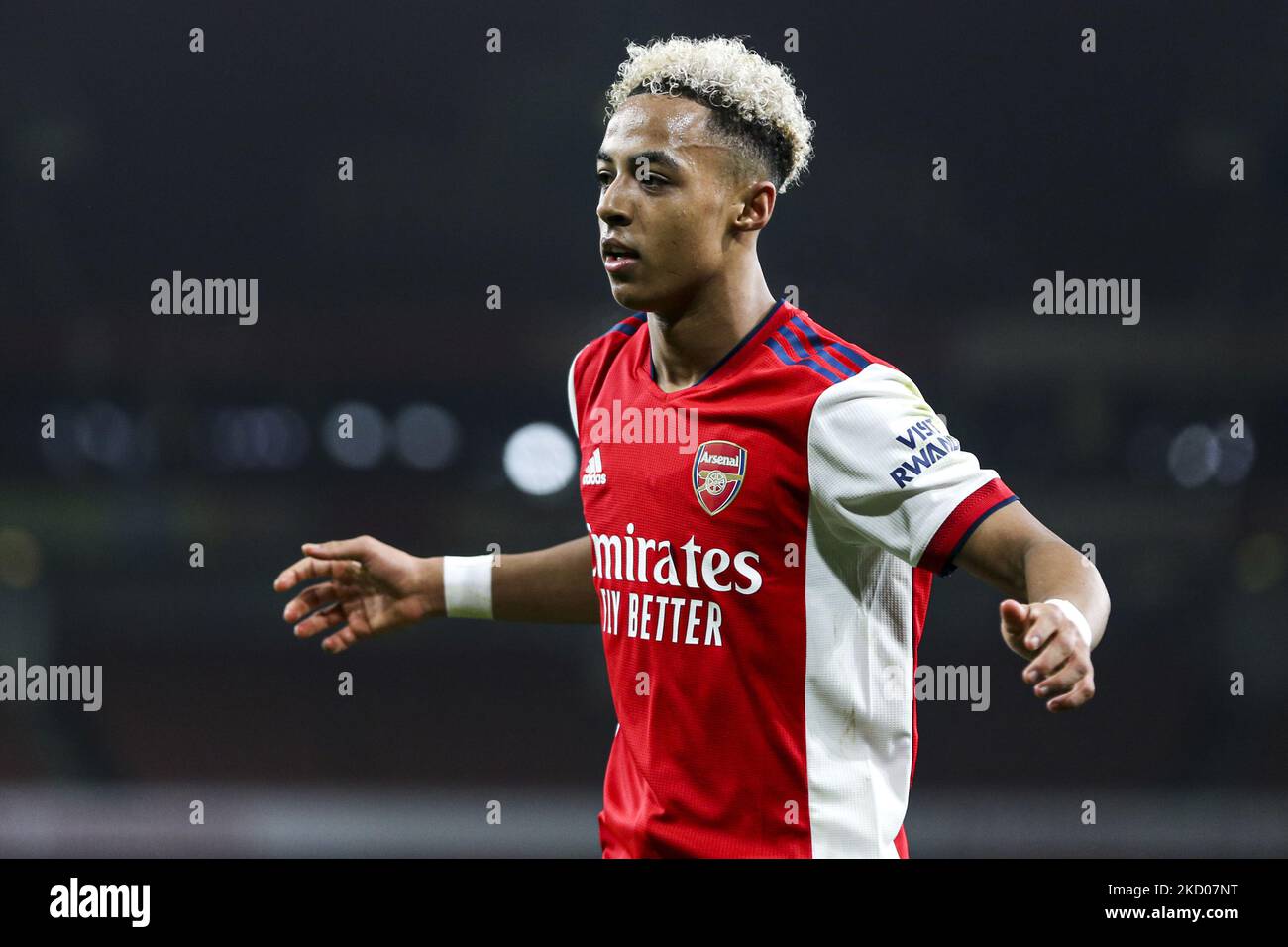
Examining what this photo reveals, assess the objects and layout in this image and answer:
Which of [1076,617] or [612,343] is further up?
[612,343]

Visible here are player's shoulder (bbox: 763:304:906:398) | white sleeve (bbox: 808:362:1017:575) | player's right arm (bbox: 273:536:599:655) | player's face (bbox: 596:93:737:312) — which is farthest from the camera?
player's right arm (bbox: 273:536:599:655)

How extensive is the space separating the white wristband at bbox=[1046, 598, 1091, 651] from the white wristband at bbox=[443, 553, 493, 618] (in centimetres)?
141

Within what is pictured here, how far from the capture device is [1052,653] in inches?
64.4

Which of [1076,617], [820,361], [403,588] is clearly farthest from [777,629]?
[403,588]

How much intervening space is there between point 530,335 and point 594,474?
3.58 meters

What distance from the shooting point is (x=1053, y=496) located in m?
5.67

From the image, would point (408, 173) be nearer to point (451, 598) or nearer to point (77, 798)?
point (77, 798)

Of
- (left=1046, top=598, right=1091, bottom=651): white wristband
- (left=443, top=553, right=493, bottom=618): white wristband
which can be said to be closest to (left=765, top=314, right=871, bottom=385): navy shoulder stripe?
(left=1046, top=598, right=1091, bottom=651): white wristband

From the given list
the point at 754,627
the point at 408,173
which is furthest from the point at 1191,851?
the point at 408,173

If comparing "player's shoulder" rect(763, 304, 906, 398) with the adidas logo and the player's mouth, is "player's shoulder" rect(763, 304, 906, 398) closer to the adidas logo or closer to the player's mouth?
the player's mouth

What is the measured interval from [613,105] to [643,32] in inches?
115

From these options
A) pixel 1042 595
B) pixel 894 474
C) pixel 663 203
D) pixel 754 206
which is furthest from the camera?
pixel 754 206

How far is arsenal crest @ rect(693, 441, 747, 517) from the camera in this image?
86.7 inches

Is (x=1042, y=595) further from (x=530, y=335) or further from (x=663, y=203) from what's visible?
(x=530, y=335)
